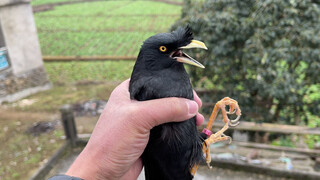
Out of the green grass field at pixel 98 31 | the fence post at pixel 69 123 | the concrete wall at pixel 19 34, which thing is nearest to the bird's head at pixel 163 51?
the fence post at pixel 69 123

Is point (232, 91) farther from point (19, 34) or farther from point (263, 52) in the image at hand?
point (19, 34)

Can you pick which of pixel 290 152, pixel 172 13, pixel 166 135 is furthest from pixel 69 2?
pixel 166 135

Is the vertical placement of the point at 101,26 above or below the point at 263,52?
below

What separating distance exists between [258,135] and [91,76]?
614 centimetres

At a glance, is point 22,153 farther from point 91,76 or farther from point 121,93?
point 91,76

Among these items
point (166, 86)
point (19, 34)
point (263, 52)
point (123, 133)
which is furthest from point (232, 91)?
point (19, 34)

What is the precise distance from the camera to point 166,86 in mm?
1837

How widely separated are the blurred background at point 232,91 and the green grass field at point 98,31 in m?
1.49

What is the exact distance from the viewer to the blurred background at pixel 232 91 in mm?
3764

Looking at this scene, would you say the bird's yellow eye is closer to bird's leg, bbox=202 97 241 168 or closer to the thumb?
the thumb

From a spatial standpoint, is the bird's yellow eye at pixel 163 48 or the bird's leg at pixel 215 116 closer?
the bird's yellow eye at pixel 163 48

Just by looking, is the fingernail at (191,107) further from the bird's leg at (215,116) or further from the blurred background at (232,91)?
the blurred background at (232,91)

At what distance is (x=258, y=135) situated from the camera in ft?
16.4

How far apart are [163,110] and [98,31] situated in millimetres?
10632
